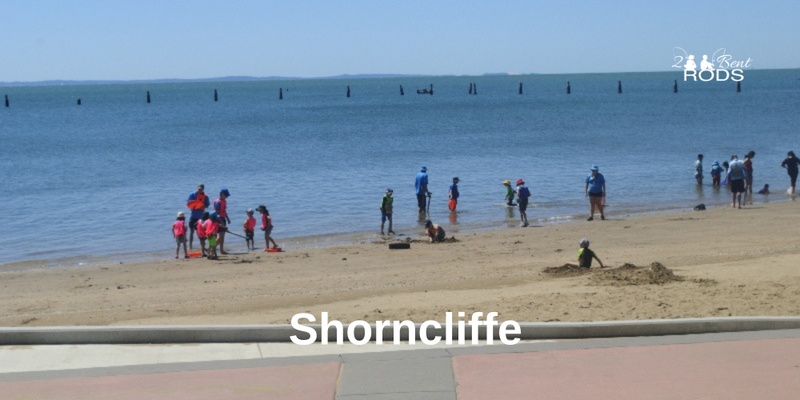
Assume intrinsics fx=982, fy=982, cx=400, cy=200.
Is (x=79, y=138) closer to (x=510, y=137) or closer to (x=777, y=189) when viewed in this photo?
(x=510, y=137)

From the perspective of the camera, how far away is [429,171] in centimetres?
4122

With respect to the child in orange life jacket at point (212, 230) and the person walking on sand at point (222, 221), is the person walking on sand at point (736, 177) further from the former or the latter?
the child in orange life jacket at point (212, 230)

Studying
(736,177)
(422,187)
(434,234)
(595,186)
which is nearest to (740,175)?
(736,177)

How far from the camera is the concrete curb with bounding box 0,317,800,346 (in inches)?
378

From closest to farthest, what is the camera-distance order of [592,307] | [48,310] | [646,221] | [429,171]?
1. [592,307]
2. [48,310]
3. [646,221]
4. [429,171]

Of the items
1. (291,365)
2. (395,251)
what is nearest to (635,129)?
(395,251)

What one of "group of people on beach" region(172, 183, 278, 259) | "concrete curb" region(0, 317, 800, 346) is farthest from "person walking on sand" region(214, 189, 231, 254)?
"concrete curb" region(0, 317, 800, 346)

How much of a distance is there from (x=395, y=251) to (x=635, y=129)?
47.1m

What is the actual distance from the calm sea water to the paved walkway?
13.0 m

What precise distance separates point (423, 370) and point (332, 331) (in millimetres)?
1397

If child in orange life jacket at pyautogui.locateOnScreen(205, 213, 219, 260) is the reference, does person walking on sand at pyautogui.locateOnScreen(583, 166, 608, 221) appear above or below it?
above

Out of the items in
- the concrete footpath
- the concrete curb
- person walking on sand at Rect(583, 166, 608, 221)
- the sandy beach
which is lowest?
the sandy beach

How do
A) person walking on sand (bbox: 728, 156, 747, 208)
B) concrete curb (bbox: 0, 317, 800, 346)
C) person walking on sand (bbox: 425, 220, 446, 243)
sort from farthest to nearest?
person walking on sand (bbox: 728, 156, 747, 208), person walking on sand (bbox: 425, 220, 446, 243), concrete curb (bbox: 0, 317, 800, 346)

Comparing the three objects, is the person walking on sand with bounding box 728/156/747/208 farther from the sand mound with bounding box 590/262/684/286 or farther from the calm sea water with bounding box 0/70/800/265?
the sand mound with bounding box 590/262/684/286
